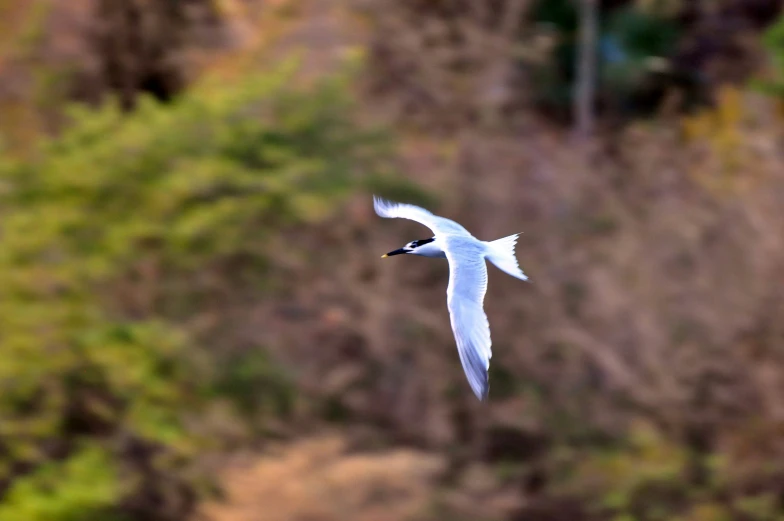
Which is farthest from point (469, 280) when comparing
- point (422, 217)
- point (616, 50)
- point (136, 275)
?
point (616, 50)

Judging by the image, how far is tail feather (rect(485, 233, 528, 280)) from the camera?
163 inches

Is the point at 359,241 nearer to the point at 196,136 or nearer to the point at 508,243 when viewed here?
the point at 196,136

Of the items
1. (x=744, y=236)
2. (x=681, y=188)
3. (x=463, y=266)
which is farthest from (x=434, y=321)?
(x=463, y=266)

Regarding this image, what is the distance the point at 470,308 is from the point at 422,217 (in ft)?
2.91

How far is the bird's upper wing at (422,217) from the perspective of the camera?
4.69m

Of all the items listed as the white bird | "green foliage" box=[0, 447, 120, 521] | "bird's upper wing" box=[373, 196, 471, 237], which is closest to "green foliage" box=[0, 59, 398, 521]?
"green foliage" box=[0, 447, 120, 521]

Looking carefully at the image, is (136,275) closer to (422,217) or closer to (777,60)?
(422,217)

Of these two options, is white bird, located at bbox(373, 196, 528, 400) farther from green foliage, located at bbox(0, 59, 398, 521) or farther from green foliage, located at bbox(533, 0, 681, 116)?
green foliage, located at bbox(533, 0, 681, 116)

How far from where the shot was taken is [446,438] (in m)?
9.59

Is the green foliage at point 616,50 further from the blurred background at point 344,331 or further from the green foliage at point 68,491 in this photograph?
the green foliage at point 68,491

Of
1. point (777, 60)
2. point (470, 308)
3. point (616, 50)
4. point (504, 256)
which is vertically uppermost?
point (616, 50)

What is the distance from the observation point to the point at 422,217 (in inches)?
192

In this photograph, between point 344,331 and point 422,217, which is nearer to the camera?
point 422,217

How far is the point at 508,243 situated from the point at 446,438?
5.30m
